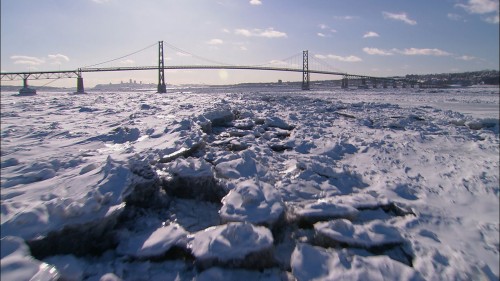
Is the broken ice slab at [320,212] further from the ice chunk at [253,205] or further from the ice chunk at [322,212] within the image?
the ice chunk at [253,205]

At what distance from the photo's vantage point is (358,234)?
212 cm

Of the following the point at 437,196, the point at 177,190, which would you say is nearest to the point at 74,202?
the point at 177,190

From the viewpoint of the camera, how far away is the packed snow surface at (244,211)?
5.93 feet

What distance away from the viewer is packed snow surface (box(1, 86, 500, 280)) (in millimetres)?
1808

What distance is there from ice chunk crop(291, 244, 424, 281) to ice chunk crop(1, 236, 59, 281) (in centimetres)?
141

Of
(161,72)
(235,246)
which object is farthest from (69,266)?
(161,72)

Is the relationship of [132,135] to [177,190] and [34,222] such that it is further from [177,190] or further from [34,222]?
[34,222]

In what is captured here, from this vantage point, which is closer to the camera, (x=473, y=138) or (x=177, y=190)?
(x=177, y=190)

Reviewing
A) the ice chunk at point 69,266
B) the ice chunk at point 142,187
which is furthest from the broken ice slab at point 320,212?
the ice chunk at point 69,266

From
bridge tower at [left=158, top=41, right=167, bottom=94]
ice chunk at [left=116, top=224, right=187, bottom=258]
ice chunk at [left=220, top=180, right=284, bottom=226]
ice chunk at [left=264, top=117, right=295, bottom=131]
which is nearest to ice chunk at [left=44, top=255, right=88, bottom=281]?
ice chunk at [left=116, top=224, right=187, bottom=258]

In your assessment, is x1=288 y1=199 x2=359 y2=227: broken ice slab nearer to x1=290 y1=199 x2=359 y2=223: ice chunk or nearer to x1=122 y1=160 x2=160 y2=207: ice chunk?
x1=290 y1=199 x2=359 y2=223: ice chunk

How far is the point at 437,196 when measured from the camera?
2.85 metres

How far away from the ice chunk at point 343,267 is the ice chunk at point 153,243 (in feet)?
2.69

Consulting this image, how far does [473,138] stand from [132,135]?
5.93m
